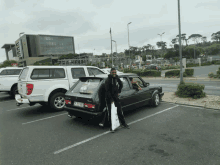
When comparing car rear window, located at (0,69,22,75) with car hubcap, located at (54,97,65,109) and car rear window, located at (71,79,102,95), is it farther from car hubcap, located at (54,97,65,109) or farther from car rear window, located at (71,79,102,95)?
car rear window, located at (71,79,102,95)

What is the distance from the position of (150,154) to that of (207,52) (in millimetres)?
125602

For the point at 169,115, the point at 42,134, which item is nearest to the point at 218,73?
the point at 169,115

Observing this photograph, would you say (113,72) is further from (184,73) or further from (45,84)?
(184,73)

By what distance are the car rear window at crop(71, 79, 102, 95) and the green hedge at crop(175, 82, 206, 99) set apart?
16.6 feet

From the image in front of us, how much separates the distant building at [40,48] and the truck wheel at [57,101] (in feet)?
303

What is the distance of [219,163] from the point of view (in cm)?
293

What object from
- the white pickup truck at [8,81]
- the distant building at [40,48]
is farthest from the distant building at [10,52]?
the white pickup truck at [8,81]

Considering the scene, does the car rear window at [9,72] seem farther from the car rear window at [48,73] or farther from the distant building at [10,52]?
the distant building at [10,52]

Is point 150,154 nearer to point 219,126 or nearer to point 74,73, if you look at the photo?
point 219,126

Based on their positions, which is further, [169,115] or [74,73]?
[74,73]

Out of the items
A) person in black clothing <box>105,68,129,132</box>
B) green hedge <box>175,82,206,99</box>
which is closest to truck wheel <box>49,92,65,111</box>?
person in black clothing <box>105,68,129,132</box>

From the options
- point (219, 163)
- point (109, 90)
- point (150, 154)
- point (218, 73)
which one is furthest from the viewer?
point (218, 73)

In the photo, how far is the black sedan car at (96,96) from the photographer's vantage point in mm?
4652

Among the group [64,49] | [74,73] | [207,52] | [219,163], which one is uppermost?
[64,49]
